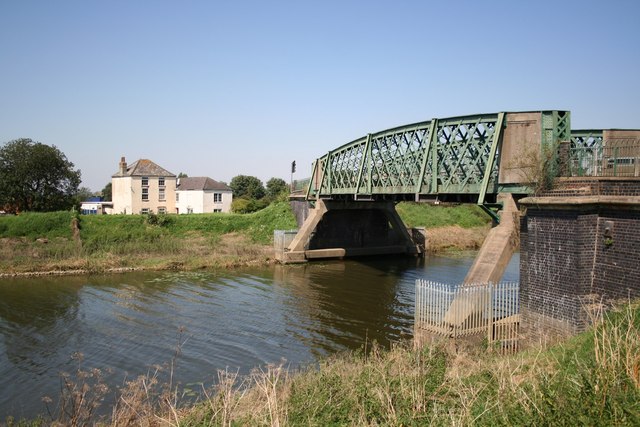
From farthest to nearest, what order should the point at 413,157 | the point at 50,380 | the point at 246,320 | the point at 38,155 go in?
the point at 38,155
the point at 413,157
the point at 246,320
the point at 50,380

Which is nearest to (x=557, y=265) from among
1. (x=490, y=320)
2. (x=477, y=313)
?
(x=490, y=320)

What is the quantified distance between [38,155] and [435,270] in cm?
4335

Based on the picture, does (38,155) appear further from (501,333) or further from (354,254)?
(501,333)

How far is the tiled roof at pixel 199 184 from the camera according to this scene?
6350cm

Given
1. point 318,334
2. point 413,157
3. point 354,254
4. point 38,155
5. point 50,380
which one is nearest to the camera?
point 50,380

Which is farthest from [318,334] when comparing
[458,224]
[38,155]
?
[38,155]

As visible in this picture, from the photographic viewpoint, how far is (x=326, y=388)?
8273 mm

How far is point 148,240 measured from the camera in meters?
38.3

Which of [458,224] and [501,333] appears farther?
[458,224]

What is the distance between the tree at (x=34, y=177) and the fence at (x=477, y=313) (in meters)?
49.6

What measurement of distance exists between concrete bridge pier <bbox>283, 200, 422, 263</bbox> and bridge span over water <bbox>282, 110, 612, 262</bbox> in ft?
0.25

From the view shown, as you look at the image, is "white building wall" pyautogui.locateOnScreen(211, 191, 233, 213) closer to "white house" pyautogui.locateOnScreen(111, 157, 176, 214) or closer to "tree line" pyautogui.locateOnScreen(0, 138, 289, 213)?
"white house" pyautogui.locateOnScreen(111, 157, 176, 214)

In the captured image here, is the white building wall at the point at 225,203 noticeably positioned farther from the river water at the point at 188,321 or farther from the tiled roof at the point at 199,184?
the river water at the point at 188,321

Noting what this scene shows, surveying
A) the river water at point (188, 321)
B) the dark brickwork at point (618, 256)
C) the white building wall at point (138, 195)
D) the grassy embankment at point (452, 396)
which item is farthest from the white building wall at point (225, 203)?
the dark brickwork at point (618, 256)
